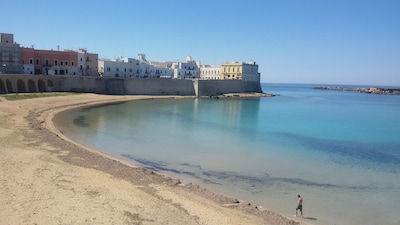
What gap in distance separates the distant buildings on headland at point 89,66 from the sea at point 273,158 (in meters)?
25.7

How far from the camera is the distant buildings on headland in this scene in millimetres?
60000

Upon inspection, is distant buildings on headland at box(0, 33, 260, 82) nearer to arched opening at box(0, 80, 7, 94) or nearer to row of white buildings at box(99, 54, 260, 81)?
row of white buildings at box(99, 54, 260, 81)

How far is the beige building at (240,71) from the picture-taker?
9812 centimetres

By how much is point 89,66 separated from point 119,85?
7800mm

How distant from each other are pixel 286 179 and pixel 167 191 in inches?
257

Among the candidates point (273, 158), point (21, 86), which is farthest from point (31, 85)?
point (273, 158)

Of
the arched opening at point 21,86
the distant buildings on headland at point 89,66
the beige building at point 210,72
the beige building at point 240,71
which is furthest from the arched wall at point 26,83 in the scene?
the beige building at point 210,72

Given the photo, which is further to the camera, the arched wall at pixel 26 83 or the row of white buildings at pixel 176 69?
the row of white buildings at pixel 176 69

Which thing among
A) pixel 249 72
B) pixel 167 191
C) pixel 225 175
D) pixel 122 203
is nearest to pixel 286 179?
pixel 225 175

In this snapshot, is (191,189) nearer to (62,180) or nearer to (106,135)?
(62,180)

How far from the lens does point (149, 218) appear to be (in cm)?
1121

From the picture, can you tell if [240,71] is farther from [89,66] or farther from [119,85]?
[89,66]

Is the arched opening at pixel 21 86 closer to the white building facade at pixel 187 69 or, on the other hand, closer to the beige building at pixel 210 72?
the white building facade at pixel 187 69

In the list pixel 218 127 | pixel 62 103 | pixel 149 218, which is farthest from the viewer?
pixel 62 103
